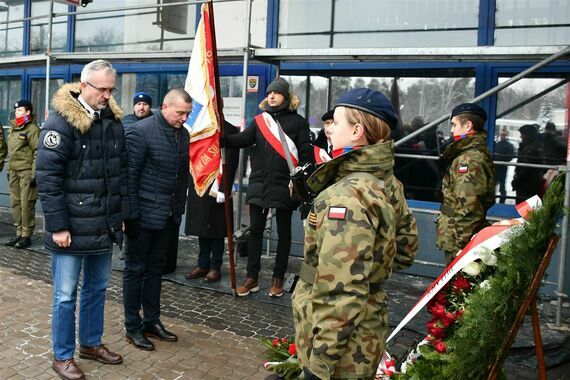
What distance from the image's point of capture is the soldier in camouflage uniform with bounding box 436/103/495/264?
4.39 meters

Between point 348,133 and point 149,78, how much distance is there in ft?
23.7

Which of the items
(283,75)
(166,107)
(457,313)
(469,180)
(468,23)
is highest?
(468,23)

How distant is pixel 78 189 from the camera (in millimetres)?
3709

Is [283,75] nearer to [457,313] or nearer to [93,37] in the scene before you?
[93,37]

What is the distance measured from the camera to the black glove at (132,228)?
13.8ft

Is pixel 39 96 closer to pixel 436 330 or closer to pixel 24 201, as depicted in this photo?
pixel 24 201

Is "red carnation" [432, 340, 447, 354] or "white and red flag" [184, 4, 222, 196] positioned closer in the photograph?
"red carnation" [432, 340, 447, 354]

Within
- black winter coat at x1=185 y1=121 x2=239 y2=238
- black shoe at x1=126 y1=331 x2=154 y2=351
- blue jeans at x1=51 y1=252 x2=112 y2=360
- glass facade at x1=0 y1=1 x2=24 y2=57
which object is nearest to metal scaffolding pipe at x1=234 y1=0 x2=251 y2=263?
black winter coat at x1=185 y1=121 x2=239 y2=238

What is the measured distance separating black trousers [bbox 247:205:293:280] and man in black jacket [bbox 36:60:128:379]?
195 cm

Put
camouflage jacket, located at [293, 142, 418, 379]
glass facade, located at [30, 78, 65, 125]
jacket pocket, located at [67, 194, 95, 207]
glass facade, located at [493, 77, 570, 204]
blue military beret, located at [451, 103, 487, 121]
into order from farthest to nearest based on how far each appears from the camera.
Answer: glass facade, located at [30, 78, 65, 125]
glass facade, located at [493, 77, 570, 204]
blue military beret, located at [451, 103, 487, 121]
jacket pocket, located at [67, 194, 95, 207]
camouflage jacket, located at [293, 142, 418, 379]

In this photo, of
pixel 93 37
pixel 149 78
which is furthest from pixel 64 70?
pixel 149 78

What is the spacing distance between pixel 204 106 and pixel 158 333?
6.41 feet

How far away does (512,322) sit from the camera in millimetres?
2660

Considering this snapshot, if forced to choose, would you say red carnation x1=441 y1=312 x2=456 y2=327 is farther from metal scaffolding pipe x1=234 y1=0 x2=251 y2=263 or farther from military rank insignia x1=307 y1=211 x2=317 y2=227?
metal scaffolding pipe x1=234 y1=0 x2=251 y2=263
